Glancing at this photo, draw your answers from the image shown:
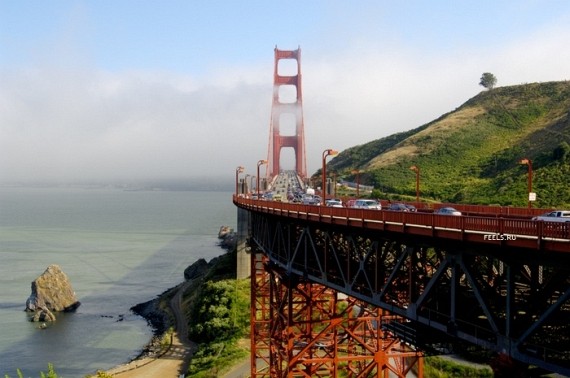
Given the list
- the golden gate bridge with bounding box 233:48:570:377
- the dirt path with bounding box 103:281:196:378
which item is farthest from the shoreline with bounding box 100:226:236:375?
the golden gate bridge with bounding box 233:48:570:377

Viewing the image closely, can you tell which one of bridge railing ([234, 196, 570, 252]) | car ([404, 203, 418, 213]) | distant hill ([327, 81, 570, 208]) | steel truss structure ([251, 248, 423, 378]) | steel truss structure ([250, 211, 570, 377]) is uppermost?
distant hill ([327, 81, 570, 208])

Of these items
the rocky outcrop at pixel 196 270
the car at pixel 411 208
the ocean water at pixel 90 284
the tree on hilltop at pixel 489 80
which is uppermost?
the tree on hilltop at pixel 489 80

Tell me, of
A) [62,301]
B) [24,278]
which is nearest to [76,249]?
[24,278]

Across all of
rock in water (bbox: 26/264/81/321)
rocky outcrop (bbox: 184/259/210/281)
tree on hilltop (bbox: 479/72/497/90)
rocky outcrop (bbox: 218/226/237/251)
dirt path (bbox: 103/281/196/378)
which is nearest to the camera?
dirt path (bbox: 103/281/196/378)

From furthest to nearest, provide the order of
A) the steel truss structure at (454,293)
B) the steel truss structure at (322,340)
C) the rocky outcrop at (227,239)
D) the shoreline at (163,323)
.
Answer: the rocky outcrop at (227,239), the shoreline at (163,323), the steel truss structure at (322,340), the steel truss structure at (454,293)

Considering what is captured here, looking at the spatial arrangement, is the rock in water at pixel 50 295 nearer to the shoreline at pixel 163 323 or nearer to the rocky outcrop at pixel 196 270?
the shoreline at pixel 163 323

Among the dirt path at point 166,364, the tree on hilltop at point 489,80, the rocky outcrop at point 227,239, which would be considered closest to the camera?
the dirt path at point 166,364

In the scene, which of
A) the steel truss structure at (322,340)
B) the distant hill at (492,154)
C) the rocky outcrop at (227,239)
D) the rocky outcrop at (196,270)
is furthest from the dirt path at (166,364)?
the rocky outcrop at (227,239)

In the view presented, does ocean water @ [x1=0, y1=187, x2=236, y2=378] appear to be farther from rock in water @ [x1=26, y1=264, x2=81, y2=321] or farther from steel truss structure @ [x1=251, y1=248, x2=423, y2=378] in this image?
steel truss structure @ [x1=251, y1=248, x2=423, y2=378]
